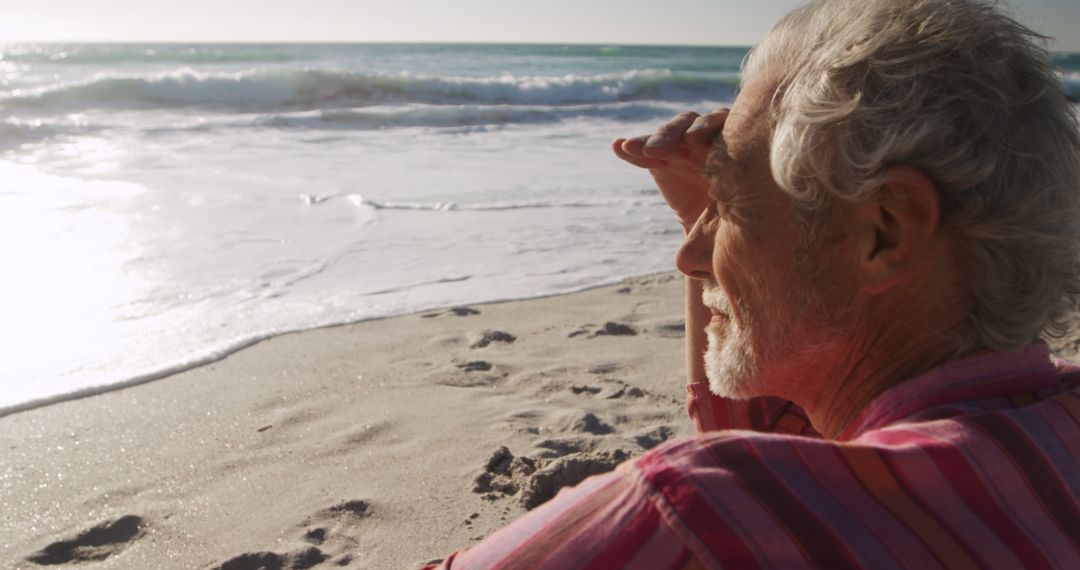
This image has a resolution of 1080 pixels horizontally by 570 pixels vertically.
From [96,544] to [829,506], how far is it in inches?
88.2

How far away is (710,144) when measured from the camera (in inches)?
61.6

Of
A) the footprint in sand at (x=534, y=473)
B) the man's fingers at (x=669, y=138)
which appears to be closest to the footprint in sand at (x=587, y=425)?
the footprint in sand at (x=534, y=473)

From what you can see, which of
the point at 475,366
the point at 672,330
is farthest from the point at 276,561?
the point at 672,330

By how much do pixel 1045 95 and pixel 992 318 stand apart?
0.27 m

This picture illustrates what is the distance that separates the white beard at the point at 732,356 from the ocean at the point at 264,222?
111 inches

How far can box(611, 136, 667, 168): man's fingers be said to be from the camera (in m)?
1.83

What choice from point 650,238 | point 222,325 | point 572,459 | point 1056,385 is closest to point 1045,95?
point 1056,385

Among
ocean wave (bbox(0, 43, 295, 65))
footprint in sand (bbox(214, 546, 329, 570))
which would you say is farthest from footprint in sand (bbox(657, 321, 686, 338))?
ocean wave (bbox(0, 43, 295, 65))

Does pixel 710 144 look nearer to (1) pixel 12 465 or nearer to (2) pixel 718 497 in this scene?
(2) pixel 718 497

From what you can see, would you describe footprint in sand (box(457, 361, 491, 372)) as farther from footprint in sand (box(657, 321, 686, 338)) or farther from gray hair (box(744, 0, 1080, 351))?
gray hair (box(744, 0, 1080, 351))

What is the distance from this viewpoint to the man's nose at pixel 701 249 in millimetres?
1564

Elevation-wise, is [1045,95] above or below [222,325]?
above

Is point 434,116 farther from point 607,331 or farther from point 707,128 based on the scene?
point 707,128

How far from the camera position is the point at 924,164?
3.86 ft
